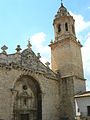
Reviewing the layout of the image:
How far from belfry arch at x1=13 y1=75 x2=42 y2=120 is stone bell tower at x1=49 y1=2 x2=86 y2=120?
3638mm

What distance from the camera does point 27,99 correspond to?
820 inches

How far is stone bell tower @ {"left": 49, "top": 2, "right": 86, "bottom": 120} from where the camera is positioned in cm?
2317

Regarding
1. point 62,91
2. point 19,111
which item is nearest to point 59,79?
point 62,91

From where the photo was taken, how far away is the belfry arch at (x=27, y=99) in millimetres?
19406

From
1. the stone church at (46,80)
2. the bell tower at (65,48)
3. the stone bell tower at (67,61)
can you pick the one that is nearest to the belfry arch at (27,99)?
the stone church at (46,80)

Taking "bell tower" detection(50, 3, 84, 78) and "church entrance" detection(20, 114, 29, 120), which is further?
"bell tower" detection(50, 3, 84, 78)

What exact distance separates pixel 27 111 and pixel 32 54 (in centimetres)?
672

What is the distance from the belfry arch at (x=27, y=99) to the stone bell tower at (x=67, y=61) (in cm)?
364

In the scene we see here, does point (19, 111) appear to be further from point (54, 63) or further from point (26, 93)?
point (54, 63)

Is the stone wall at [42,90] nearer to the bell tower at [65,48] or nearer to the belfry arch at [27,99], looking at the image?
the belfry arch at [27,99]

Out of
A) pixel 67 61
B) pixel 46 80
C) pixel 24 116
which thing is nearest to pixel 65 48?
pixel 67 61

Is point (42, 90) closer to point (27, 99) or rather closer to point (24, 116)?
point (27, 99)

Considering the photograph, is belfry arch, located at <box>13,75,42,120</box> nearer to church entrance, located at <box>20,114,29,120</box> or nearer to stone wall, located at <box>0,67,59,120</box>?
church entrance, located at <box>20,114,29,120</box>

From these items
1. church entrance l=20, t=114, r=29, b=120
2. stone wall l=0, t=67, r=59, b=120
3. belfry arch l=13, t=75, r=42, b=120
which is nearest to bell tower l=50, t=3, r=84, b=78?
stone wall l=0, t=67, r=59, b=120
